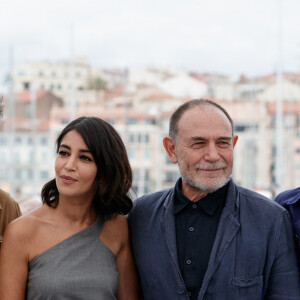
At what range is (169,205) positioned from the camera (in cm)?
213

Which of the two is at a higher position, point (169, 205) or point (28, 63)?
point (28, 63)

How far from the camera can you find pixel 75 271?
2031mm

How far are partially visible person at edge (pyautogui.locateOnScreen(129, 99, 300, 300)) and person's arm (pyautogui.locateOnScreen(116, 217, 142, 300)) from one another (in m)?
0.04

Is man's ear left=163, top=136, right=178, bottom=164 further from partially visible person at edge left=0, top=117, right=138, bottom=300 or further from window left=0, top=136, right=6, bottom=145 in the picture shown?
window left=0, top=136, right=6, bottom=145

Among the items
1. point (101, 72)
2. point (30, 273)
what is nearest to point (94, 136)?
point (30, 273)

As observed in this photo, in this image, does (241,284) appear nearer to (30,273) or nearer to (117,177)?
(117,177)

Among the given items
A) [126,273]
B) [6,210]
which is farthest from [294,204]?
[6,210]

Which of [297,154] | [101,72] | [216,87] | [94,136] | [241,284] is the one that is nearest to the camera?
[241,284]

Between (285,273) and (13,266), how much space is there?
0.96 m

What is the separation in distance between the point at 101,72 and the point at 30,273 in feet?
182

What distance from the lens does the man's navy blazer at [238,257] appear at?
1.93m

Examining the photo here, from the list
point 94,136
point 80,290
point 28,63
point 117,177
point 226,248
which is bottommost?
point 80,290

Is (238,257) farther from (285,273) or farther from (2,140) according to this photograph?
(2,140)

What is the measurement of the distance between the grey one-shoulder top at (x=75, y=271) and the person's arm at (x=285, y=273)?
1.92 ft
